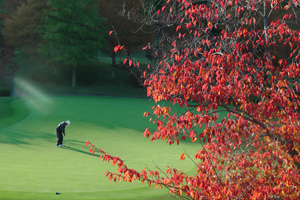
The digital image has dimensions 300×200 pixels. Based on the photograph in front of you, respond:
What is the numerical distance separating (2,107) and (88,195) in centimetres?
2407

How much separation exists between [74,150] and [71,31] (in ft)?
120

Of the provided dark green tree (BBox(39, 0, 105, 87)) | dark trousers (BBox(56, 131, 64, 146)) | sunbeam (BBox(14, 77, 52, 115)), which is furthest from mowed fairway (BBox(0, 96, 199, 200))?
dark green tree (BBox(39, 0, 105, 87))

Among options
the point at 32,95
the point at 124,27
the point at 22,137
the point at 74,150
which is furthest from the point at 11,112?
the point at 124,27

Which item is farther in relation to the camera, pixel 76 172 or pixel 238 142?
pixel 76 172

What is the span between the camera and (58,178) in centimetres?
1529

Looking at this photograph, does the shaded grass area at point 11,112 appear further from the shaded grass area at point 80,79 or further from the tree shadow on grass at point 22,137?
the shaded grass area at point 80,79

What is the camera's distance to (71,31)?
55719 mm

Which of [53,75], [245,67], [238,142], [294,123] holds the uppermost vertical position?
[245,67]

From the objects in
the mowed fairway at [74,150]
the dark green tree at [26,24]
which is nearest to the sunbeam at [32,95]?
the mowed fairway at [74,150]

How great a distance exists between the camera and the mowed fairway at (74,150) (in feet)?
44.8

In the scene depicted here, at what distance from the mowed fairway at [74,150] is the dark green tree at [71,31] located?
638 inches

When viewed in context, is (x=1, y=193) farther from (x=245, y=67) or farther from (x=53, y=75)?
(x=53, y=75)

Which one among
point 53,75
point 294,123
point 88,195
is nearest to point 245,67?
point 294,123

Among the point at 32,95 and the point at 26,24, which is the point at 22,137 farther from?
the point at 26,24
